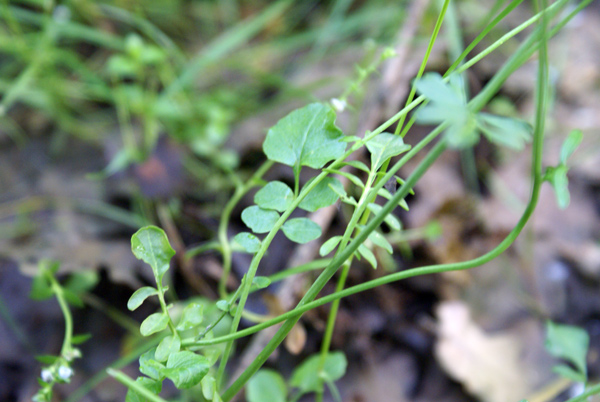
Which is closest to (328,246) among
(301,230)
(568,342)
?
(301,230)

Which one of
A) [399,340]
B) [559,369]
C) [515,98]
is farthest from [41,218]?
[515,98]

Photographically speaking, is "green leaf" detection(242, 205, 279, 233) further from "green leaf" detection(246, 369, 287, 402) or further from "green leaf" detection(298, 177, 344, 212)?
"green leaf" detection(246, 369, 287, 402)

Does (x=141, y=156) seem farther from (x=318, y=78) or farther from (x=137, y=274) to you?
(x=318, y=78)

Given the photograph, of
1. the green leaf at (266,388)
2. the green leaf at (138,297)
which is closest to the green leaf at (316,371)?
the green leaf at (266,388)

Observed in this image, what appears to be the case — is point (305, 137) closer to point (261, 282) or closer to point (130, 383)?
point (261, 282)

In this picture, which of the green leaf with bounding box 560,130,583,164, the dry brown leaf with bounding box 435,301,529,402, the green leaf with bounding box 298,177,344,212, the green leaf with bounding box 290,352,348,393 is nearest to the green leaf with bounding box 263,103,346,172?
the green leaf with bounding box 298,177,344,212
